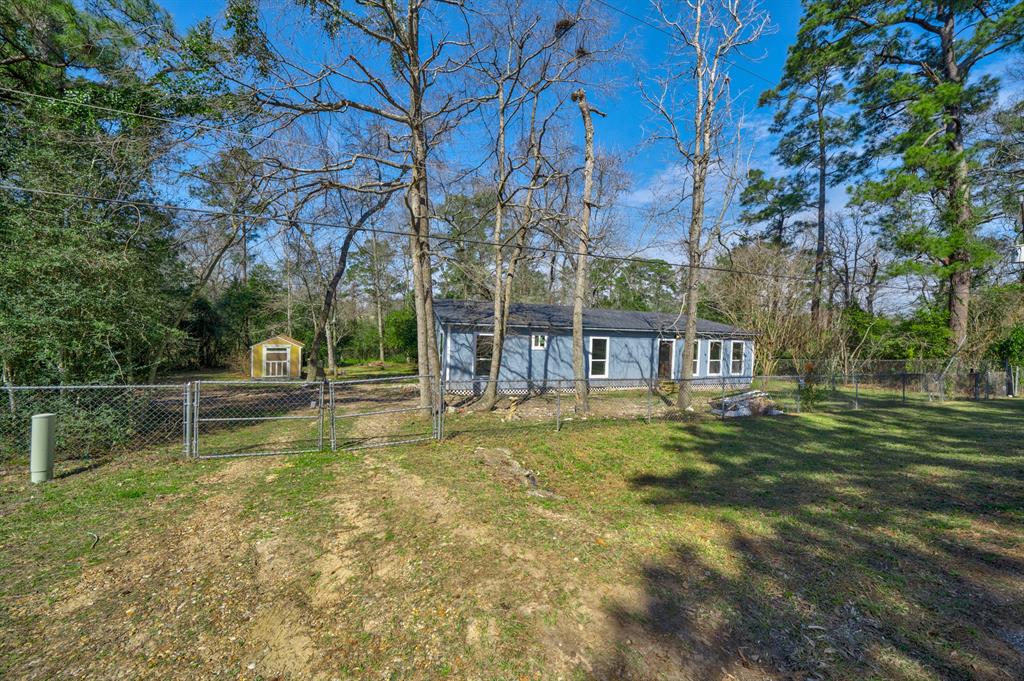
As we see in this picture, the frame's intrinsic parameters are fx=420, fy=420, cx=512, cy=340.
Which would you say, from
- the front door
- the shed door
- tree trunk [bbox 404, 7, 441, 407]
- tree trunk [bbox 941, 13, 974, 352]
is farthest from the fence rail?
the shed door

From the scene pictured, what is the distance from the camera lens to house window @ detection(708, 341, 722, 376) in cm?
1888

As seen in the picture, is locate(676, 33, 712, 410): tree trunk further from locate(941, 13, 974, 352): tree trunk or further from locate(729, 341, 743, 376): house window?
locate(941, 13, 974, 352): tree trunk

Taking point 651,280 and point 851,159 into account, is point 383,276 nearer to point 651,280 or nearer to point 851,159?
point 651,280

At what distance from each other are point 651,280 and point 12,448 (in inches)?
1248

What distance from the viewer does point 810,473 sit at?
680 centimetres

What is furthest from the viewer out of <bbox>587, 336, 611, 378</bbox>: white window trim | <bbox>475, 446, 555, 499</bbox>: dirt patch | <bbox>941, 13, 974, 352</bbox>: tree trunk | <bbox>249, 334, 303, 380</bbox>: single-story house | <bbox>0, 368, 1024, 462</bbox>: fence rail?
<bbox>249, 334, 303, 380</bbox>: single-story house

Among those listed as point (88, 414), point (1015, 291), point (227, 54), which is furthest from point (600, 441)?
point (1015, 291)

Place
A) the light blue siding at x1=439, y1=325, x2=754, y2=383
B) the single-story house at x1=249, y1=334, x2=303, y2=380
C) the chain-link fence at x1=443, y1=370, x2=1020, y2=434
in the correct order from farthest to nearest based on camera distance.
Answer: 1. the single-story house at x1=249, y1=334, x2=303, y2=380
2. the light blue siding at x1=439, y1=325, x2=754, y2=383
3. the chain-link fence at x1=443, y1=370, x2=1020, y2=434

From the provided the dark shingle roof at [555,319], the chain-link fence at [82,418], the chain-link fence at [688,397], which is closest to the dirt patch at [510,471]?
the chain-link fence at [688,397]

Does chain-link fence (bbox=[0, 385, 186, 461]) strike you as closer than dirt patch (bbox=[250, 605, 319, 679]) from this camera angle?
No

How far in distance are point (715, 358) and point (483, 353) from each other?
11.3 m

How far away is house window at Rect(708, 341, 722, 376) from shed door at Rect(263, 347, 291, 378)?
1970 centimetres

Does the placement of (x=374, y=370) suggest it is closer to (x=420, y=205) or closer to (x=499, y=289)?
(x=499, y=289)

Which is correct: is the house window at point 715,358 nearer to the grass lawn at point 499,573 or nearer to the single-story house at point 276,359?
the grass lawn at point 499,573
